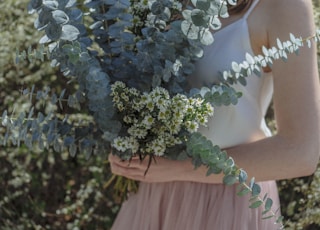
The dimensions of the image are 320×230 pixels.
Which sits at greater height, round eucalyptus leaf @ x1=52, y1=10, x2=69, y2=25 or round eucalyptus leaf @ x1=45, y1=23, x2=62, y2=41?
round eucalyptus leaf @ x1=52, y1=10, x2=69, y2=25

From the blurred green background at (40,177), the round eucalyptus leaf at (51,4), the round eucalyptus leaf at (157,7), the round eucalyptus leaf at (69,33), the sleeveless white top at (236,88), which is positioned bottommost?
the blurred green background at (40,177)

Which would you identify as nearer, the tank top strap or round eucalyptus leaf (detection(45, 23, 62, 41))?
round eucalyptus leaf (detection(45, 23, 62, 41))

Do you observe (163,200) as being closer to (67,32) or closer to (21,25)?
(67,32)

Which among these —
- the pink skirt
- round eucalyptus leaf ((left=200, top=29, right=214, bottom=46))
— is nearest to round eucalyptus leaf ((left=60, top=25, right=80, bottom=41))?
round eucalyptus leaf ((left=200, top=29, right=214, bottom=46))

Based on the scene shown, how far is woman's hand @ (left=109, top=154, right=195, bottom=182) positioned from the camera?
1873 mm

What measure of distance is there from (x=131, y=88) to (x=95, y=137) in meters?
0.21

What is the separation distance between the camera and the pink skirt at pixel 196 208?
191cm

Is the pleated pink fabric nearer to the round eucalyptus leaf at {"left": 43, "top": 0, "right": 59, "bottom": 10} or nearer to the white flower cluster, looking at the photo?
the white flower cluster

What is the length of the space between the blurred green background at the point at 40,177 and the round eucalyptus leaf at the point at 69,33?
142 cm

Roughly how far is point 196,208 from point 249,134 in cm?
23

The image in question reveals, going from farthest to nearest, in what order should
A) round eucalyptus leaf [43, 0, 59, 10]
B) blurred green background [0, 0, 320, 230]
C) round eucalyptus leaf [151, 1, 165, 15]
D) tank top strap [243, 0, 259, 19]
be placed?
1. blurred green background [0, 0, 320, 230]
2. tank top strap [243, 0, 259, 19]
3. round eucalyptus leaf [151, 1, 165, 15]
4. round eucalyptus leaf [43, 0, 59, 10]

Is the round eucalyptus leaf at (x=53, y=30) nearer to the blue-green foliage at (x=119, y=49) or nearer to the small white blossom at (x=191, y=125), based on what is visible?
the blue-green foliage at (x=119, y=49)

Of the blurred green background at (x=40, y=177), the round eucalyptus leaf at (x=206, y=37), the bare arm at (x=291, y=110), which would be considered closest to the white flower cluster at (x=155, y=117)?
the round eucalyptus leaf at (x=206, y=37)

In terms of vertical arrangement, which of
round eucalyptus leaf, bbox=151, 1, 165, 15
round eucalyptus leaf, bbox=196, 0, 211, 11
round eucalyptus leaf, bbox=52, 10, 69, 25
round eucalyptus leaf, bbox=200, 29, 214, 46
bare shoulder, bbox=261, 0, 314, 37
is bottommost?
round eucalyptus leaf, bbox=52, 10, 69, 25
